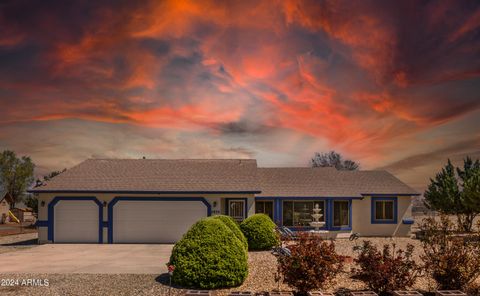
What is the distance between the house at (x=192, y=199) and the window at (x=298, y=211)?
7 cm

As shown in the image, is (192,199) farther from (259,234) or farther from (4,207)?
(4,207)

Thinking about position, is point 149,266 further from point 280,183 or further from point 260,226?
point 280,183

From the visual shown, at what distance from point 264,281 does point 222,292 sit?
202cm

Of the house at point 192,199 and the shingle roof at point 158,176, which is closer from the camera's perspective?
the house at point 192,199

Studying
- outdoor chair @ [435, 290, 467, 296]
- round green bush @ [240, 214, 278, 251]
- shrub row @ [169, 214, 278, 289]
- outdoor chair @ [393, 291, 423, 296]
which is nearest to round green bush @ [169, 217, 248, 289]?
shrub row @ [169, 214, 278, 289]

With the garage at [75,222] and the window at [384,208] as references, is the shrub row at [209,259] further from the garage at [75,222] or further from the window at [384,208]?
the window at [384,208]

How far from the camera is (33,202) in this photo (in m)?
47.4

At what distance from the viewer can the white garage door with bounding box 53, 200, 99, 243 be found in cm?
2527

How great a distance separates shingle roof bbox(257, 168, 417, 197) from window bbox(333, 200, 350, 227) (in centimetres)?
78

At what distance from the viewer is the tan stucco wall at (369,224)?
28.7 m

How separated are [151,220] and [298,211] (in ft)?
33.0

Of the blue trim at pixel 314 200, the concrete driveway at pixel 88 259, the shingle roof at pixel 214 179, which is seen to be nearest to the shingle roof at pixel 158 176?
the shingle roof at pixel 214 179

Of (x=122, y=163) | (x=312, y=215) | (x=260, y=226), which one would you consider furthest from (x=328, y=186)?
(x=122, y=163)

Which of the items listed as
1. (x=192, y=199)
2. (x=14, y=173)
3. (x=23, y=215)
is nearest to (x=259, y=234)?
(x=192, y=199)
